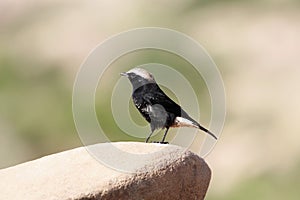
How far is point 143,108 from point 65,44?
1171cm

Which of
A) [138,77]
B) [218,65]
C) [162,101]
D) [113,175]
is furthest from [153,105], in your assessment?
[218,65]

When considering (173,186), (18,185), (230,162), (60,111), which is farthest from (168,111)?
(60,111)

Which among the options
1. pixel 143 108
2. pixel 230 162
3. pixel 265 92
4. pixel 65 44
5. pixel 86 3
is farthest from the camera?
pixel 86 3

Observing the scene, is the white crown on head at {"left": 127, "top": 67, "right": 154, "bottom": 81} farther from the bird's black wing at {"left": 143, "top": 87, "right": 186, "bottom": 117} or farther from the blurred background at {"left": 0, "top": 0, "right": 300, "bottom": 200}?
the blurred background at {"left": 0, "top": 0, "right": 300, "bottom": 200}

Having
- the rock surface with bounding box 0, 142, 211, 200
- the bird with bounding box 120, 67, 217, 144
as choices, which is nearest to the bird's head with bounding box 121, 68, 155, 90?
the bird with bounding box 120, 67, 217, 144

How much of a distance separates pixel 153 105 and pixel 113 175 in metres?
0.90

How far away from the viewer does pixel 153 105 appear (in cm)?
736

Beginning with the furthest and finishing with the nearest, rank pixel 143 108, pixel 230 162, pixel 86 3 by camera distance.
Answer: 1. pixel 86 3
2. pixel 230 162
3. pixel 143 108

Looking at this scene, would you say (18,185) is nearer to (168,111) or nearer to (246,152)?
(168,111)

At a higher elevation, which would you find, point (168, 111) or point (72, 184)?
point (168, 111)

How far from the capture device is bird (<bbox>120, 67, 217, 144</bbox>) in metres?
7.37

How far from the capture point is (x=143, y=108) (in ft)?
24.2

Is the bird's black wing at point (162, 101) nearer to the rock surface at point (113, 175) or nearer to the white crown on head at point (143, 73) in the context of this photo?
the white crown on head at point (143, 73)

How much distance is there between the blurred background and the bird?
5.62 meters
